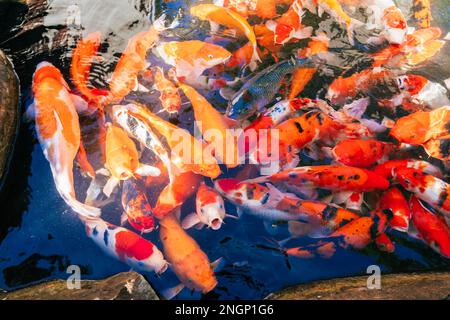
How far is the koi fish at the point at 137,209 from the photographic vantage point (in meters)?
3.46

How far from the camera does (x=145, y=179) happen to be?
3.73 meters

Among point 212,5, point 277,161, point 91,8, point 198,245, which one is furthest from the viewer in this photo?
point 91,8

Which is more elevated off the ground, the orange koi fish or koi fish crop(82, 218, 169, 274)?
the orange koi fish

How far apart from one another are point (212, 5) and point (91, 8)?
1764 millimetres

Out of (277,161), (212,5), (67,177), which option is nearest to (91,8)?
(212,5)

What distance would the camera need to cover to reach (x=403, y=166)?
3.72m

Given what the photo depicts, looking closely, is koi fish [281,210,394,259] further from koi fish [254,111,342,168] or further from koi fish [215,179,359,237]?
koi fish [254,111,342,168]

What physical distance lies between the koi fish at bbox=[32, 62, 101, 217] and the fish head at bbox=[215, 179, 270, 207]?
3.66ft

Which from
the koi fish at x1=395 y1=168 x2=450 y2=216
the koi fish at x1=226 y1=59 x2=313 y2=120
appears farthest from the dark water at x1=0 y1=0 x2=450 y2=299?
the koi fish at x1=226 y1=59 x2=313 y2=120

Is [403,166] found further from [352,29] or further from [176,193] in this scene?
[352,29]

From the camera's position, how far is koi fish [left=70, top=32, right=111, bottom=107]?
13.9ft
